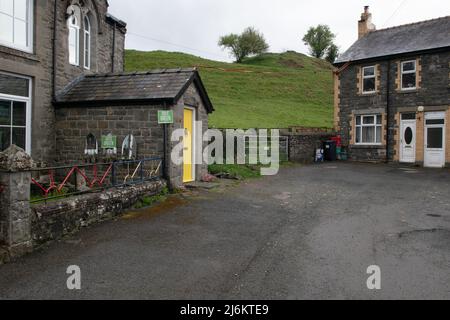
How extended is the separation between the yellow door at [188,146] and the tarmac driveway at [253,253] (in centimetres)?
214

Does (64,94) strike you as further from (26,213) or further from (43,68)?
(26,213)

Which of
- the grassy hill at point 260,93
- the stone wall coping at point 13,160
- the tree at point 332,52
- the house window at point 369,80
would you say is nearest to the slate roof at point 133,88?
the stone wall coping at point 13,160

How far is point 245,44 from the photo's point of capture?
7575cm

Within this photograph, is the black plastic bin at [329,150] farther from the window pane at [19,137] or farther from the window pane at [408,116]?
the window pane at [19,137]

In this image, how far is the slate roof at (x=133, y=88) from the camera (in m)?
10.8

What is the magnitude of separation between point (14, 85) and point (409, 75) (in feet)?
62.5

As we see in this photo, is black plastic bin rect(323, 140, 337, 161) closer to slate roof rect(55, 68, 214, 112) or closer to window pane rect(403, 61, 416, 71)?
window pane rect(403, 61, 416, 71)

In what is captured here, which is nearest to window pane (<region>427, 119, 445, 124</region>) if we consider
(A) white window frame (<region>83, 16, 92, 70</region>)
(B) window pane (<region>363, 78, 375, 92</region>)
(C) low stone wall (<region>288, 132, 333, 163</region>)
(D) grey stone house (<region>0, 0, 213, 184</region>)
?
(B) window pane (<region>363, 78, 375, 92</region>)

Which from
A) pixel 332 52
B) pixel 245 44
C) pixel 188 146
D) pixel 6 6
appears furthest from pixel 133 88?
pixel 332 52

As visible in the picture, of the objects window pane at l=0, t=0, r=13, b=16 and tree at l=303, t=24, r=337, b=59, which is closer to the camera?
window pane at l=0, t=0, r=13, b=16

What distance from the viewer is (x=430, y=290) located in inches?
183

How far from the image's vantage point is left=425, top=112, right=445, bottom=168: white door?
2000 centimetres

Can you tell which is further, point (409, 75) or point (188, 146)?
point (409, 75)
